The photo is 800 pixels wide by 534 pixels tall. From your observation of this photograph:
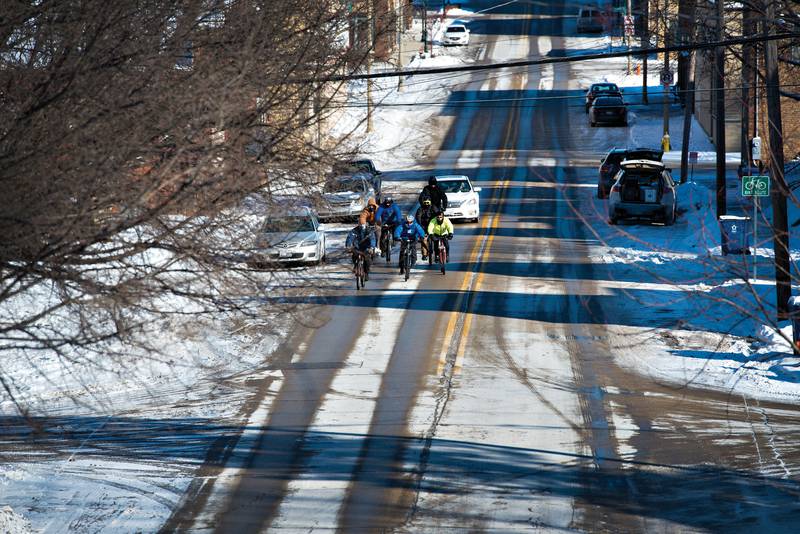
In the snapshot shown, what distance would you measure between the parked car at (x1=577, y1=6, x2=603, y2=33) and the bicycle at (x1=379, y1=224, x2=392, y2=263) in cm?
5322

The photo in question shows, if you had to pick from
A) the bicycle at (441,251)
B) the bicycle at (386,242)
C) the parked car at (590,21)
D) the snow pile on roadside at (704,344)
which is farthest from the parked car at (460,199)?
the parked car at (590,21)

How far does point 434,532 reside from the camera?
1114 cm

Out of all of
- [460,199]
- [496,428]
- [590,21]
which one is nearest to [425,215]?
[460,199]

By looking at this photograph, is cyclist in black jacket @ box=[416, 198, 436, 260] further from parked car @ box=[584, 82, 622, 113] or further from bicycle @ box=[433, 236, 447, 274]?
parked car @ box=[584, 82, 622, 113]

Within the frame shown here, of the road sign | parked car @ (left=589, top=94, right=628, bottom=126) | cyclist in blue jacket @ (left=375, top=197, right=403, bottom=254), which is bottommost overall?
parked car @ (left=589, top=94, right=628, bottom=126)

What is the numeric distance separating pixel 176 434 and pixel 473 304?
9.20m

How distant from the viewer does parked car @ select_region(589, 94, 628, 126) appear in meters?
53.0

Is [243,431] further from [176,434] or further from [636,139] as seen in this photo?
[636,139]

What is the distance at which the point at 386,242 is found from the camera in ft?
86.4

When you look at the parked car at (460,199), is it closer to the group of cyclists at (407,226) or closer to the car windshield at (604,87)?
the group of cyclists at (407,226)

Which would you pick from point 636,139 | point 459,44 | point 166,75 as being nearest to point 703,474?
point 166,75

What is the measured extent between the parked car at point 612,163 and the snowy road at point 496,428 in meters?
10.2

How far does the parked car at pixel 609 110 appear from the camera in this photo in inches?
2085

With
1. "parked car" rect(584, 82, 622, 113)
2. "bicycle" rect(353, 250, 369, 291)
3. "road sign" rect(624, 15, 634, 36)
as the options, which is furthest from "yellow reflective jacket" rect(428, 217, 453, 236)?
"road sign" rect(624, 15, 634, 36)
